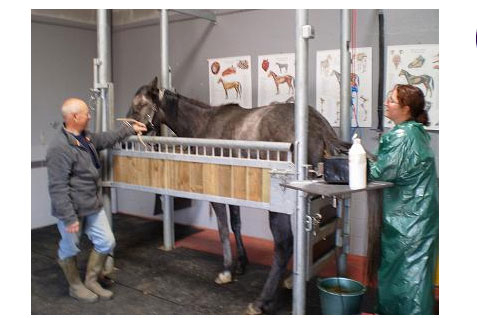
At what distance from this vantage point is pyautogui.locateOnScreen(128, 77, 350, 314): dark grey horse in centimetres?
267

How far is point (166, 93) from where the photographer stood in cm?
332

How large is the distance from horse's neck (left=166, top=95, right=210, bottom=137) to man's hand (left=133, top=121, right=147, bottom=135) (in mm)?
253

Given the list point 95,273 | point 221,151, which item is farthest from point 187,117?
point 95,273

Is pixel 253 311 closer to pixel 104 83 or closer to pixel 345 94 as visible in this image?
pixel 345 94

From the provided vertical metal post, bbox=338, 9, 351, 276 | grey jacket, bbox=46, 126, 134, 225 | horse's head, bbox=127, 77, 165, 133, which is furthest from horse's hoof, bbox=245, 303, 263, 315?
horse's head, bbox=127, 77, 165, 133

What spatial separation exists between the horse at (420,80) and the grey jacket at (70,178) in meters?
2.28

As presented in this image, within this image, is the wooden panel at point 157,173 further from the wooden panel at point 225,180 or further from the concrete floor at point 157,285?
the concrete floor at point 157,285

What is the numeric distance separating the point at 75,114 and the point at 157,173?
2.16 ft

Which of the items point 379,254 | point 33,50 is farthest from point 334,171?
point 33,50

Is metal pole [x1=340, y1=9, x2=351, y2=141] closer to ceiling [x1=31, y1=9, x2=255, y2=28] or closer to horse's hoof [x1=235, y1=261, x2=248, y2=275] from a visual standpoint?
horse's hoof [x1=235, y1=261, x2=248, y2=275]

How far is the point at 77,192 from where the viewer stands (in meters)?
2.70

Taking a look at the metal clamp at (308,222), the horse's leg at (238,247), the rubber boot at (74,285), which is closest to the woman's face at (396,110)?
the metal clamp at (308,222)

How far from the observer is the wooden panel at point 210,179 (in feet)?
8.66

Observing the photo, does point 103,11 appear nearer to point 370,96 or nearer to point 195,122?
point 195,122
